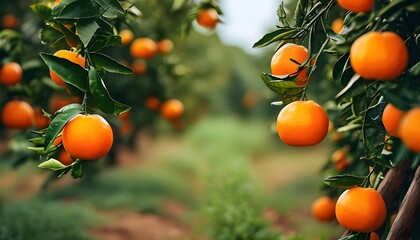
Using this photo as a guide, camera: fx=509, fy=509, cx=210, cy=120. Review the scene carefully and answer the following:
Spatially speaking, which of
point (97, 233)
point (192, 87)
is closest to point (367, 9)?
point (97, 233)

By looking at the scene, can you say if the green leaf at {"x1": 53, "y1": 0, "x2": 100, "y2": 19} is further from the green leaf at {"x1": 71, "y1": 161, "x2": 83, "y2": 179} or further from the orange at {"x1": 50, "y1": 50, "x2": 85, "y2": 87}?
the green leaf at {"x1": 71, "y1": 161, "x2": 83, "y2": 179}

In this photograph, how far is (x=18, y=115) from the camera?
2047mm

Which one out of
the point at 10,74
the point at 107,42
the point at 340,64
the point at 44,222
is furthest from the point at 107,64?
the point at 44,222

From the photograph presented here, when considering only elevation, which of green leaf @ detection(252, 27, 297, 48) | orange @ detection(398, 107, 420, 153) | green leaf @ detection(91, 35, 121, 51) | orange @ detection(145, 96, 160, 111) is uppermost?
orange @ detection(145, 96, 160, 111)

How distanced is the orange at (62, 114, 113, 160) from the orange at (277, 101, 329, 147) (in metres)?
A: 0.37

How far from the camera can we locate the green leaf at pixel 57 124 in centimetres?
103

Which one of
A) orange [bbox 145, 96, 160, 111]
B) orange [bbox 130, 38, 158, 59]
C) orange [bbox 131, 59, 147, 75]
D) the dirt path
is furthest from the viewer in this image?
orange [bbox 131, 59, 147, 75]

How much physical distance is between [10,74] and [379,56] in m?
1.54

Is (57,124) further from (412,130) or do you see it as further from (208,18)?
(208,18)

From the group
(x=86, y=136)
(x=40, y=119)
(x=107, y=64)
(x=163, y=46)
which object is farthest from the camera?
(x=163, y=46)

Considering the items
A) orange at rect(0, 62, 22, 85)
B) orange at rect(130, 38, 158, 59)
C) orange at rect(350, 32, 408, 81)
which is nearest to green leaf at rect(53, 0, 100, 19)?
orange at rect(350, 32, 408, 81)

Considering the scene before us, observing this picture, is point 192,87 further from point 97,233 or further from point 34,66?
point 34,66

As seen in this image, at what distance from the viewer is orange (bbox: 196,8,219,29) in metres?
1.84

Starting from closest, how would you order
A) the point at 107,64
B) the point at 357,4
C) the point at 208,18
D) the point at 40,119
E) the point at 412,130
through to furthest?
the point at 412,130
the point at 357,4
the point at 107,64
the point at 208,18
the point at 40,119
